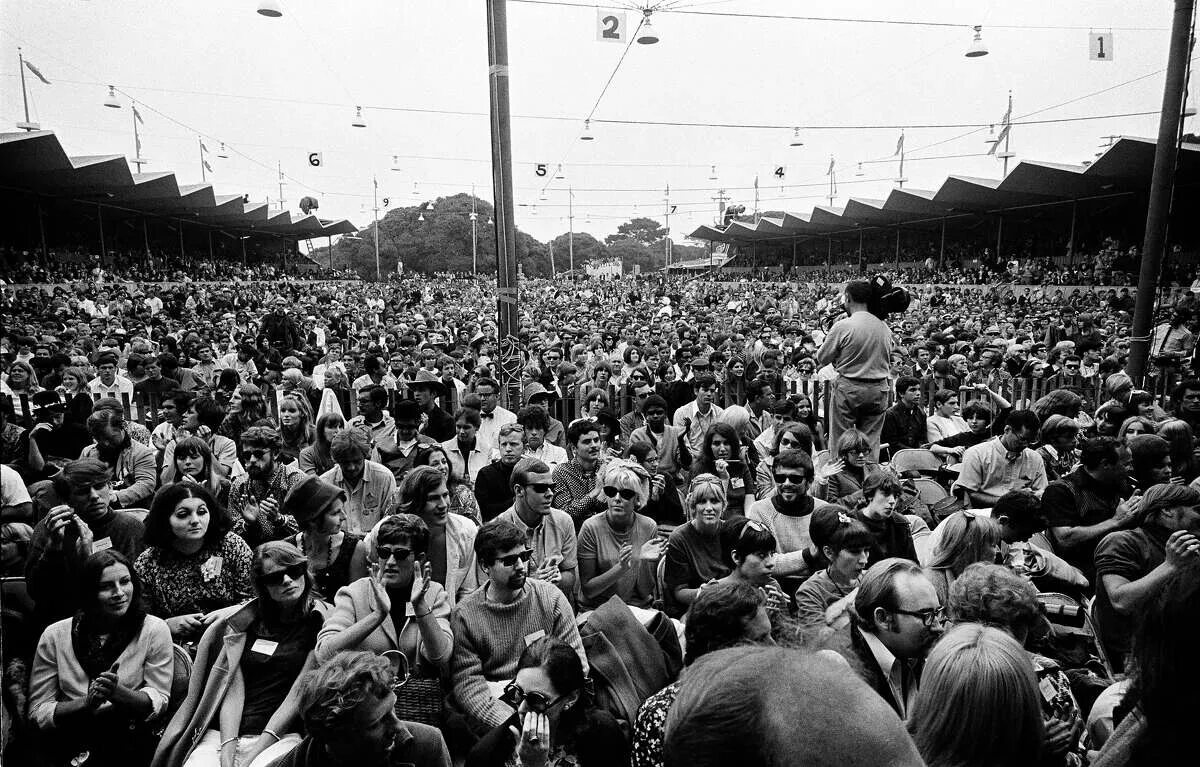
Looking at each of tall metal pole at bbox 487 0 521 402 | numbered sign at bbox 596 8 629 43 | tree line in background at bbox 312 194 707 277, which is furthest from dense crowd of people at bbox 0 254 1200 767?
tree line in background at bbox 312 194 707 277

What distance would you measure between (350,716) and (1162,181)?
886cm

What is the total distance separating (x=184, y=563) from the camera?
12.5ft

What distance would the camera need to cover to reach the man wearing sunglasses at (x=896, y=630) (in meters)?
2.64

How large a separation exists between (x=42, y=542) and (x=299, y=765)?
1945mm

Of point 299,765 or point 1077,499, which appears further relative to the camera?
point 1077,499

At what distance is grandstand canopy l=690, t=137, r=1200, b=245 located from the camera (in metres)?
20.4

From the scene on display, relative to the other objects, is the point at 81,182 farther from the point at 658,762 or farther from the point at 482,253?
the point at 482,253

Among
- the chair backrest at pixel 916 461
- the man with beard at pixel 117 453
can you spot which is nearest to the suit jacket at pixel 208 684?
the man with beard at pixel 117 453

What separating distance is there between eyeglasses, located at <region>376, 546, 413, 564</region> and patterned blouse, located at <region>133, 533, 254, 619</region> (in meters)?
1.12

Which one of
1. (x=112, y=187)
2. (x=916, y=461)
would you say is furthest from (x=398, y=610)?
(x=112, y=187)

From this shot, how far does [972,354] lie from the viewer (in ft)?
36.6

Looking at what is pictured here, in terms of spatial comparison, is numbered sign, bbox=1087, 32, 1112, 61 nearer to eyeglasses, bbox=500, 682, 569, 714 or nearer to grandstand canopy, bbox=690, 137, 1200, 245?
grandstand canopy, bbox=690, 137, 1200, 245

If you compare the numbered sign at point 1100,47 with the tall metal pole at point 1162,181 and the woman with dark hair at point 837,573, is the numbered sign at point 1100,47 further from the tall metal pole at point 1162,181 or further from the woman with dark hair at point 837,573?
the woman with dark hair at point 837,573

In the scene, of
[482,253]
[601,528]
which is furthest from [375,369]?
[482,253]
